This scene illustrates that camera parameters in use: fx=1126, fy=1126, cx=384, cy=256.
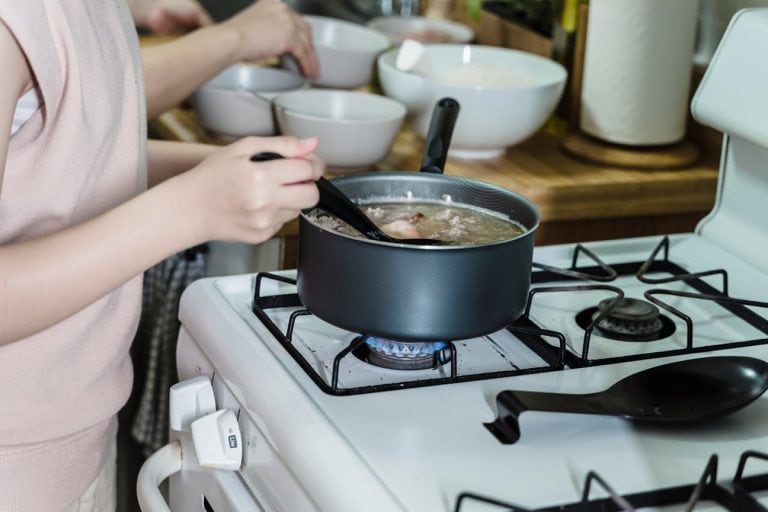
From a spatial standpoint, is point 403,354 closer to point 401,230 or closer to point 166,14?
point 401,230

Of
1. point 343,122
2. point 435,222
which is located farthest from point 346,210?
point 343,122

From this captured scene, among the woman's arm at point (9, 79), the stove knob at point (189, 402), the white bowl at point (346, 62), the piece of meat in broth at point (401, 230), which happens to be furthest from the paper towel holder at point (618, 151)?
the woman's arm at point (9, 79)

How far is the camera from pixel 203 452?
91cm

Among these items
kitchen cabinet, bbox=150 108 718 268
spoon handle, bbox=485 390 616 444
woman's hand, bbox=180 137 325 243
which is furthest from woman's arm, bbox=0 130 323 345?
kitchen cabinet, bbox=150 108 718 268

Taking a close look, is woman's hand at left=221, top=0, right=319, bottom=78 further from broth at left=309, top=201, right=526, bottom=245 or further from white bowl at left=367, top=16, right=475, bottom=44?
broth at left=309, top=201, right=526, bottom=245

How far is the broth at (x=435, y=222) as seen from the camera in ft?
3.16

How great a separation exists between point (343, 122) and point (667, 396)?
72cm

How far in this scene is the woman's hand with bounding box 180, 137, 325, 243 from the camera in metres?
0.89

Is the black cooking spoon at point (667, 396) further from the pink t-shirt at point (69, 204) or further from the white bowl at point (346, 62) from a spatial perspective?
the white bowl at point (346, 62)

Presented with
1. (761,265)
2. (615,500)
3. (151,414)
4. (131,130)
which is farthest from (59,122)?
(151,414)

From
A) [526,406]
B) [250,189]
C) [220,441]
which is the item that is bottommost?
[220,441]

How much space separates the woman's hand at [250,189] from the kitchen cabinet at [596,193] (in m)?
0.51

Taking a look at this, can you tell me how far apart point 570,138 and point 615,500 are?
101 cm

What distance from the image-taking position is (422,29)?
6.88ft
